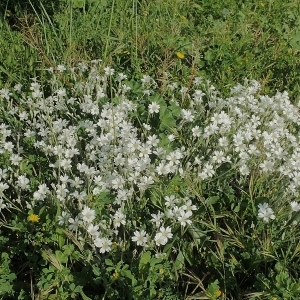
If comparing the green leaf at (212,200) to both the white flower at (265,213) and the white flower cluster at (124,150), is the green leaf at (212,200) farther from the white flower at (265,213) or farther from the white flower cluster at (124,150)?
the white flower at (265,213)

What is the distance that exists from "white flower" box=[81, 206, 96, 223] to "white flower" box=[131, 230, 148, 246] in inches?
8.7

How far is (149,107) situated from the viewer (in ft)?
10.6

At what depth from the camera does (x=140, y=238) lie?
2504 millimetres

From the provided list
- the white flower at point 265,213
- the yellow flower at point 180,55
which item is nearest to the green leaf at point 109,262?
the white flower at point 265,213

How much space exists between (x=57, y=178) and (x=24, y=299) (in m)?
0.66

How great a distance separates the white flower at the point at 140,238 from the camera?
2.48 m

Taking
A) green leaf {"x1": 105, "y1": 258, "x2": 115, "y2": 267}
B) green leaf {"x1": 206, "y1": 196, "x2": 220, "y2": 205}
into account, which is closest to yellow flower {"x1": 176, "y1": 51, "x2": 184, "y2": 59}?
green leaf {"x1": 206, "y1": 196, "x2": 220, "y2": 205}

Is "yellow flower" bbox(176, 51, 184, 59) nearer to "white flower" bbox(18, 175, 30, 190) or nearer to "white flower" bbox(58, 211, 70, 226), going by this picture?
"white flower" bbox(18, 175, 30, 190)

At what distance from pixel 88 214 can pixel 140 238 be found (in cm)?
27

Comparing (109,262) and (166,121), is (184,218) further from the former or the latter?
(166,121)

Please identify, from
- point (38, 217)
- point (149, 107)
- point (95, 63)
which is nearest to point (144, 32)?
point (95, 63)

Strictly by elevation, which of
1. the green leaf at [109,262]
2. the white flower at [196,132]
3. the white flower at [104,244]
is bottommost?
the green leaf at [109,262]

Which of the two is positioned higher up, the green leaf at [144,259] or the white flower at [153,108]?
the white flower at [153,108]

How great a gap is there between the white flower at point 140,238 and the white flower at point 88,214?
0.72 feet
